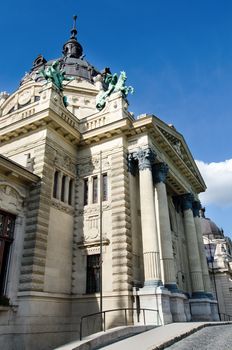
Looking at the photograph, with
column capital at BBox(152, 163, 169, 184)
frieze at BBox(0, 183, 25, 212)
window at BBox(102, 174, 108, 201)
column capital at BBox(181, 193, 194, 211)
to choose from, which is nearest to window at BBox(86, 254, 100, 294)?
window at BBox(102, 174, 108, 201)

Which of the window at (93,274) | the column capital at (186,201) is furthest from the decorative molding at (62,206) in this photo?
the column capital at (186,201)

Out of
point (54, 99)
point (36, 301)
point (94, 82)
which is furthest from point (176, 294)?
point (94, 82)

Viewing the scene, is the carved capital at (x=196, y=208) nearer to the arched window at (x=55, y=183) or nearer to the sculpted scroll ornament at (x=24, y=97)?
the arched window at (x=55, y=183)

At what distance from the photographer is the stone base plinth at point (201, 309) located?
23.7 metres

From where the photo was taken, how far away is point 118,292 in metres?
16.9

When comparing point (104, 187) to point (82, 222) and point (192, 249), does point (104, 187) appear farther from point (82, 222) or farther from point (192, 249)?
point (192, 249)

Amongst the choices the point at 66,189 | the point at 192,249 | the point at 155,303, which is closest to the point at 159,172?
the point at 66,189

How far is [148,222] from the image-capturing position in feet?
62.4

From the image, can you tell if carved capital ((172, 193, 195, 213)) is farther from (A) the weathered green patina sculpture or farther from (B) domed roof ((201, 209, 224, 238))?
(B) domed roof ((201, 209, 224, 238))

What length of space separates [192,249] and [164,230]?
7.77m

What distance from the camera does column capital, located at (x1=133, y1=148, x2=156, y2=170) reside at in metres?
20.5

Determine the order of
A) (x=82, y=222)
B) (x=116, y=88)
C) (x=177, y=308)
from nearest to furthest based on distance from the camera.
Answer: (x=177, y=308)
(x=82, y=222)
(x=116, y=88)

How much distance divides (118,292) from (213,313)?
12.4 metres

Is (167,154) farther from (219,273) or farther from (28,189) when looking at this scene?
(219,273)
